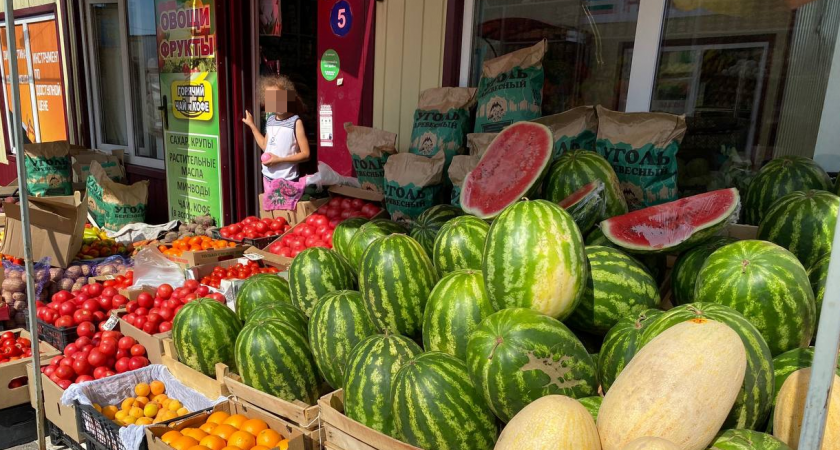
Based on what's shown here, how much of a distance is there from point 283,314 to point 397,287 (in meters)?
0.68

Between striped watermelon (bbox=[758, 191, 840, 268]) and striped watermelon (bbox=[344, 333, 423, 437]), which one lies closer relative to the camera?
striped watermelon (bbox=[344, 333, 423, 437])

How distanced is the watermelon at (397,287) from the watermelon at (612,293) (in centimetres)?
57

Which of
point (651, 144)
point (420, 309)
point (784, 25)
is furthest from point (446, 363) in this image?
point (784, 25)

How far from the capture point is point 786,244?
6.57 feet

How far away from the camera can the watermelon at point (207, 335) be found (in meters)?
2.70

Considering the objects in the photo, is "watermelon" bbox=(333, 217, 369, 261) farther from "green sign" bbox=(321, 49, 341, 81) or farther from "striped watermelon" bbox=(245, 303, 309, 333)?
"green sign" bbox=(321, 49, 341, 81)

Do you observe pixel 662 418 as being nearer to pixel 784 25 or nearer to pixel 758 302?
pixel 758 302

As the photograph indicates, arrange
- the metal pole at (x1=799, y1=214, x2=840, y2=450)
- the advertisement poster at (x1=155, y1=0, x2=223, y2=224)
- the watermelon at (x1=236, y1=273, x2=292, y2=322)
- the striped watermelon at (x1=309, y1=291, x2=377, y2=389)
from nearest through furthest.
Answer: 1. the metal pole at (x1=799, y1=214, x2=840, y2=450)
2. the striped watermelon at (x1=309, y1=291, x2=377, y2=389)
3. the watermelon at (x1=236, y1=273, x2=292, y2=322)
4. the advertisement poster at (x1=155, y1=0, x2=223, y2=224)

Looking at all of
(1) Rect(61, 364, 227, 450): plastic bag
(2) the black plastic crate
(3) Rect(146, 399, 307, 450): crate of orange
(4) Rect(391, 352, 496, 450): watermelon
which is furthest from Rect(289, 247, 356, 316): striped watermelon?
(2) the black plastic crate

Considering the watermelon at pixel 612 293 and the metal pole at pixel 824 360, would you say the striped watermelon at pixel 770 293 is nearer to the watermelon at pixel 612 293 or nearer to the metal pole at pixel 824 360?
the watermelon at pixel 612 293

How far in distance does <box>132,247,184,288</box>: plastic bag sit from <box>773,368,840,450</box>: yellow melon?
4162 millimetres

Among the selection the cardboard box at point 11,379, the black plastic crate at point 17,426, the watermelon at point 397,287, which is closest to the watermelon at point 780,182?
the watermelon at point 397,287

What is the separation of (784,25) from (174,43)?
20.2 feet

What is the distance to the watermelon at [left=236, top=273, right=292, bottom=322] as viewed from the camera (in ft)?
9.09
